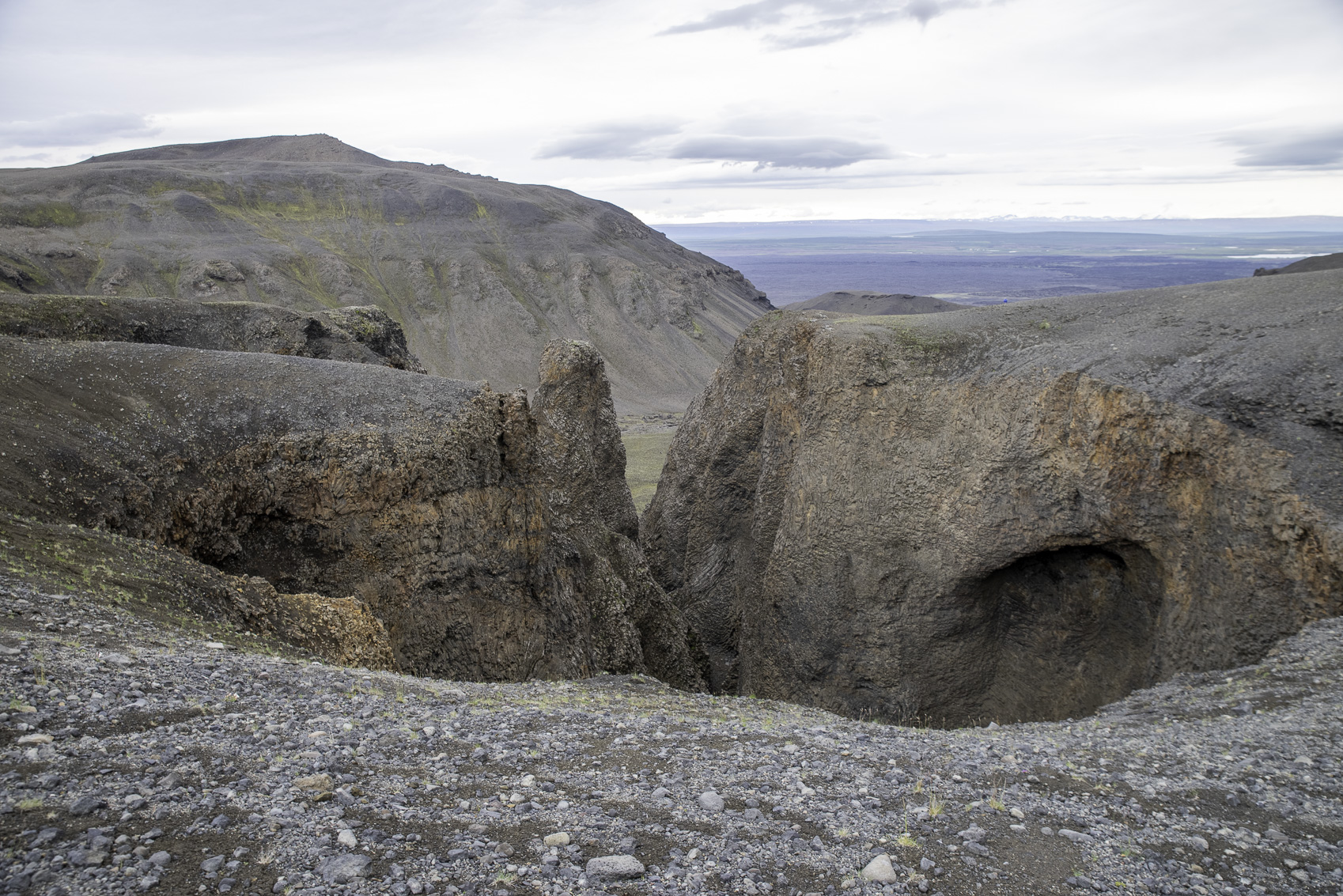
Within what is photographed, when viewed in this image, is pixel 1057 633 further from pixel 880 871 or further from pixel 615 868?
pixel 615 868

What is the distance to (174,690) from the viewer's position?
8.09 m

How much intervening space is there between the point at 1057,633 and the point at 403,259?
92.1 metres

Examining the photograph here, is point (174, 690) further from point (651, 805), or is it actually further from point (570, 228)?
point (570, 228)

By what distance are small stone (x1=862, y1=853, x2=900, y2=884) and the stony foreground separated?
0.05 feet

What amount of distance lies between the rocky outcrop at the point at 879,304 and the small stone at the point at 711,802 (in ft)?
318

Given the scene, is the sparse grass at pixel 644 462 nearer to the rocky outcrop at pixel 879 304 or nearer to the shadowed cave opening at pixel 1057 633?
the shadowed cave opening at pixel 1057 633

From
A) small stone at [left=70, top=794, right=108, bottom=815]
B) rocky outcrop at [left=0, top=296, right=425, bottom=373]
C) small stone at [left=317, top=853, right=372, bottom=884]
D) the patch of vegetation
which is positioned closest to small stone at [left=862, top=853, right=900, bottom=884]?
small stone at [left=317, top=853, right=372, bottom=884]

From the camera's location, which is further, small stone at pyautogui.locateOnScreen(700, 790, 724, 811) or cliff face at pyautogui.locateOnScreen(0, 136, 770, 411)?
cliff face at pyautogui.locateOnScreen(0, 136, 770, 411)

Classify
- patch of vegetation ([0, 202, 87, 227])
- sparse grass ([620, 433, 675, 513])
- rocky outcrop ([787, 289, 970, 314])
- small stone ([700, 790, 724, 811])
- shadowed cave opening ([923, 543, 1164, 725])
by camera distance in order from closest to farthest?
small stone ([700, 790, 724, 811]) → shadowed cave opening ([923, 543, 1164, 725]) → sparse grass ([620, 433, 675, 513]) → patch of vegetation ([0, 202, 87, 227]) → rocky outcrop ([787, 289, 970, 314])

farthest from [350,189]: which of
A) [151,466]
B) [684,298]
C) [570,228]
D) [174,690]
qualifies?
[174,690]

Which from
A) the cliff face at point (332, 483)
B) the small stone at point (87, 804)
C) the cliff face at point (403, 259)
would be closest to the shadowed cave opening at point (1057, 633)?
Result: the cliff face at point (332, 483)

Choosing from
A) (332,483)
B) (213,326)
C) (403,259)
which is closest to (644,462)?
(213,326)

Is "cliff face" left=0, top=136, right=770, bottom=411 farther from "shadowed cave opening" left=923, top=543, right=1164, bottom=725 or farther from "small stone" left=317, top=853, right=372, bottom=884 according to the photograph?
"small stone" left=317, top=853, right=372, bottom=884

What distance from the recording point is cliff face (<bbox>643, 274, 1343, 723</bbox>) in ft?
46.4
